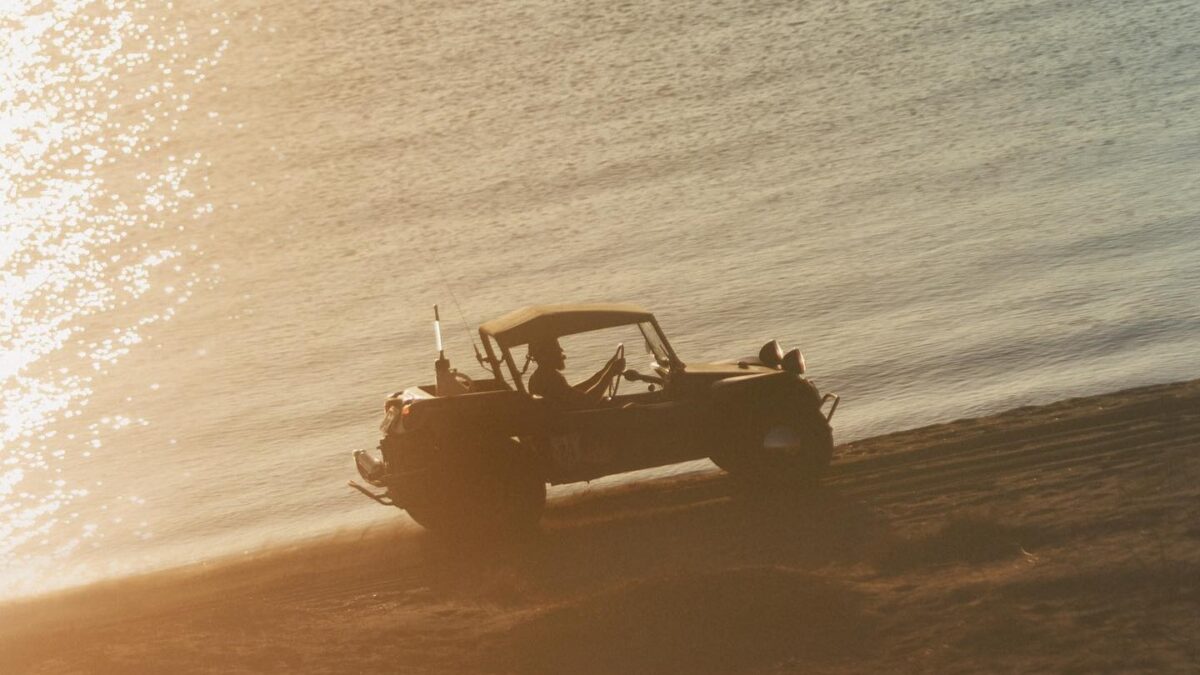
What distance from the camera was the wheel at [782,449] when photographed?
1281 cm

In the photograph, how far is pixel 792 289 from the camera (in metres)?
20.1

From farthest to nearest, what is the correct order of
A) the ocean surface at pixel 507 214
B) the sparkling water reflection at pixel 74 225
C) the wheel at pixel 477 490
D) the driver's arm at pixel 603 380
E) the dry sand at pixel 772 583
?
1. the sparkling water reflection at pixel 74 225
2. the ocean surface at pixel 507 214
3. the driver's arm at pixel 603 380
4. the wheel at pixel 477 490
5. the dry sand at pixel 772 583

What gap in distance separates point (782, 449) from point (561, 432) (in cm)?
175

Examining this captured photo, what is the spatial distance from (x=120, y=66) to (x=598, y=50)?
36.7 ft

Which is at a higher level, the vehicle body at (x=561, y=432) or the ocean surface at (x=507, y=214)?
the ocean surface at (x=507, y=214)

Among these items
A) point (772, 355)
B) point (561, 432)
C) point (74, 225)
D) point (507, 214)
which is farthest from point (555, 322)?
point (74, 225)

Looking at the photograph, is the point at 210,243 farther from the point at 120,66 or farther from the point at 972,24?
the point at 972,24

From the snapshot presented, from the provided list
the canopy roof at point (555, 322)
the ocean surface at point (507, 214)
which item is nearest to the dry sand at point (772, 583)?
the ocean surface at point (507, 214)

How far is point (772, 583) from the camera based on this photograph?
10.7 m

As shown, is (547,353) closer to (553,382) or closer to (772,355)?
(553,382)

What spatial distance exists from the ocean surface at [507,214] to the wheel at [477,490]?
4.94ft

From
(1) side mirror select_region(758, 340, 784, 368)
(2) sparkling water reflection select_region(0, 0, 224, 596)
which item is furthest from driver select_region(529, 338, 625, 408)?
(2) sparkling water reflection select_region(0, 0, 224, 596)

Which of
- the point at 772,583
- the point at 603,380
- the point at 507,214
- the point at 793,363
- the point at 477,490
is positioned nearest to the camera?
the point at 772,583

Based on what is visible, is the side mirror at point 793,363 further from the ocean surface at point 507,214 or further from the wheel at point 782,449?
the ocean surface at point 507,214
